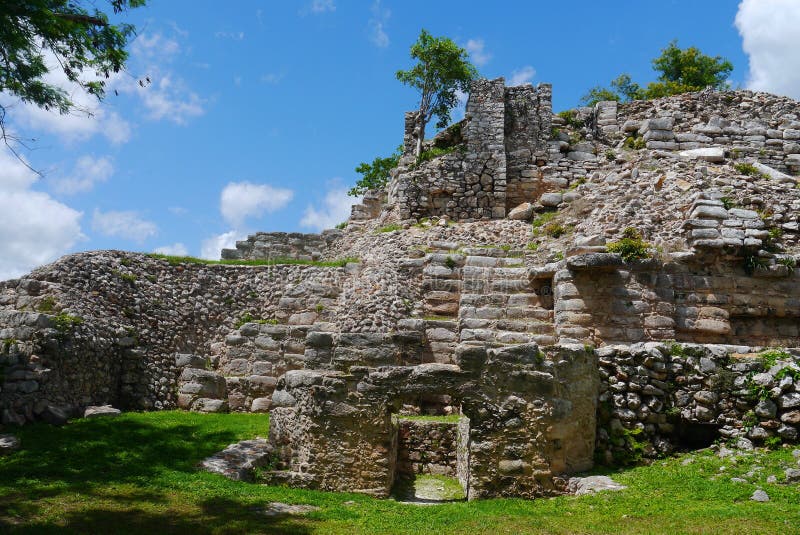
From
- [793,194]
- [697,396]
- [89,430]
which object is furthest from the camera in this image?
[793,194]

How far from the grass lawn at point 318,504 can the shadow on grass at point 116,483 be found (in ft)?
0.04

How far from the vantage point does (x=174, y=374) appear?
15.7 m

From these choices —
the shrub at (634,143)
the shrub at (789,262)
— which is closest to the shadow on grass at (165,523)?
the shrub at (789,262)

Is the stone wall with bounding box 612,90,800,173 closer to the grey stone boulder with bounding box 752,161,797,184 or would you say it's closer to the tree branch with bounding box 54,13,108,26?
the grey stone boulder with bounding box 752,161,797,184

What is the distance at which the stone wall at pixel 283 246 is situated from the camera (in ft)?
73.4

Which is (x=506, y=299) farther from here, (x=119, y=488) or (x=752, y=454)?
(x=119, y=488)

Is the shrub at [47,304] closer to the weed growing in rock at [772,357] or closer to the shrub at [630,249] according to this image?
the shrub at [630,249]

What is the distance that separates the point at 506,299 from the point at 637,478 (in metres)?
6.13

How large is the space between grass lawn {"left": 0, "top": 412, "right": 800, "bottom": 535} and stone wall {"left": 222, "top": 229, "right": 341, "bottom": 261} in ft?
41.1

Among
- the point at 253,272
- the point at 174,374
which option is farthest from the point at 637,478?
the point at 253,272

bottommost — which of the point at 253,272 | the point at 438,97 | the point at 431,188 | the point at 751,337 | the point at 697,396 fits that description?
the point at 697,396

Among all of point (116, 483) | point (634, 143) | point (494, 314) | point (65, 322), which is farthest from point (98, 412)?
point (634, 143)

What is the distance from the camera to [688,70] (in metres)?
28.9

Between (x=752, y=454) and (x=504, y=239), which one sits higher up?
(x=504, y=239)
